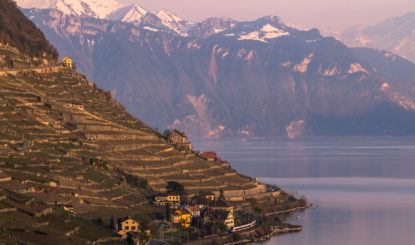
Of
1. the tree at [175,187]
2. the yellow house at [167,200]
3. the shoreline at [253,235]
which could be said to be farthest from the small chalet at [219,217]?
the tree at [175,187]

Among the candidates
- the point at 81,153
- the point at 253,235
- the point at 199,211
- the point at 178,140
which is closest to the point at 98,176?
the point at 81,153

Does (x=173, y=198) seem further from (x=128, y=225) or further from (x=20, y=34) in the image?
(x=20, y=34)

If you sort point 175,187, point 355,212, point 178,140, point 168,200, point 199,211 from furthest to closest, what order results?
point 178,140
point 355,212
point 175,187
point 168,200
point 199,211

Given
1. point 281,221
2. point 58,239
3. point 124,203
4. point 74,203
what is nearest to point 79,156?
point 124,203

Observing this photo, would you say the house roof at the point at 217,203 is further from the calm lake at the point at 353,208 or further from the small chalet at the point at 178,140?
the small chalet at the point at 178,140

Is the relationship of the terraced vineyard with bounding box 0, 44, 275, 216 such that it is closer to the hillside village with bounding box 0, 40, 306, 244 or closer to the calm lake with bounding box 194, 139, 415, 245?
the hillside village with bounding box 0, 40, 306, 244

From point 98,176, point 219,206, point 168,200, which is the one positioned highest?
point 98,176
